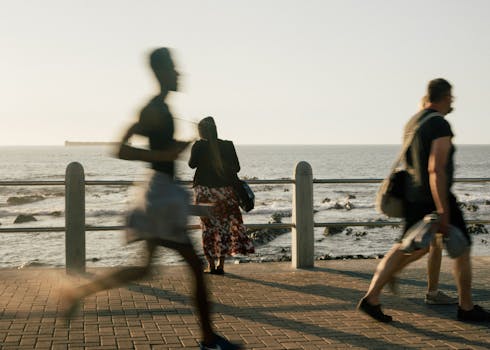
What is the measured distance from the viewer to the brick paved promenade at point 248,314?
6148 millimetres

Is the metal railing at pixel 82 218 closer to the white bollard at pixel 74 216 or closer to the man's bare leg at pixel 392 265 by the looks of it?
the white bollard at pixel 74 216

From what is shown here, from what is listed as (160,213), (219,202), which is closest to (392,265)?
(160,213)

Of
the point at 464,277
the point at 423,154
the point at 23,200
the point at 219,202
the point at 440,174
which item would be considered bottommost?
the point at 23,200

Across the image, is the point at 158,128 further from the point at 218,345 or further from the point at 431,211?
the point at 431,211

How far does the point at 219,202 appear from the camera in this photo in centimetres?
941

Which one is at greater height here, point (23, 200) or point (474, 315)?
point (474, 315)

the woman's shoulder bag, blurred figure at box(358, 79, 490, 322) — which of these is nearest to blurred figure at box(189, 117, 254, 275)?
the woman's shoulder bag

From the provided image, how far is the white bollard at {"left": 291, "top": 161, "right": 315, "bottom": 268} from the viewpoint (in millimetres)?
9711

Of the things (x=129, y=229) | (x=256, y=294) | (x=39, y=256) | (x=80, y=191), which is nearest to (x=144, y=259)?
(x=129, y=229)

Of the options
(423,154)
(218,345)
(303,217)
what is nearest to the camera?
(218,345)

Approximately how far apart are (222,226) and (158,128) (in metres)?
4.32

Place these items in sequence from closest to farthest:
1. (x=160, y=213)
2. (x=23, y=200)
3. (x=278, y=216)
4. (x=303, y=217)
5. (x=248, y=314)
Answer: (x=160, y=213)
(x=248, y=314)
(x=303, y=217)
(x=278, y=216)
(x=23, y=200)

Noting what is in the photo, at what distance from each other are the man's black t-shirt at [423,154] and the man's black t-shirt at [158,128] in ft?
7.08

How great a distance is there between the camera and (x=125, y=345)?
19.7 ft
